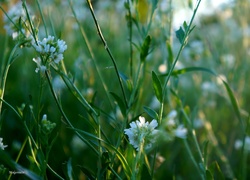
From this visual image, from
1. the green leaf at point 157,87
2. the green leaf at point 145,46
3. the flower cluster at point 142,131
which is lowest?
the flower cluster at point 142,131

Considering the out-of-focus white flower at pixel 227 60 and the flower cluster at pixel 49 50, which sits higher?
the out-of-focus white flower at pixel 227 60

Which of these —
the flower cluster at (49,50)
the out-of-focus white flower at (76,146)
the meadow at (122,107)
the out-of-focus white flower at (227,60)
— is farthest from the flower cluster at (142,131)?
the out-of-focus white flower at (227,60)

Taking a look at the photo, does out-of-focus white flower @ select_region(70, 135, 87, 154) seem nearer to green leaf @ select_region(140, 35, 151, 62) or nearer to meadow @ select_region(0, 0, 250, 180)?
meadow @ select_region(0, 0, 250, 180)

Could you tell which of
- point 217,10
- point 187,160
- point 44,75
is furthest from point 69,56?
point 44,75

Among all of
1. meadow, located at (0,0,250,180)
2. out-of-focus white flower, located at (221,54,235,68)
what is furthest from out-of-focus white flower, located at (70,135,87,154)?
out-of-focus white flower, located at (221,54,235,68)

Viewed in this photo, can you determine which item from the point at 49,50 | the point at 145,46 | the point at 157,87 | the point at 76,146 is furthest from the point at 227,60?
the point at 49,50

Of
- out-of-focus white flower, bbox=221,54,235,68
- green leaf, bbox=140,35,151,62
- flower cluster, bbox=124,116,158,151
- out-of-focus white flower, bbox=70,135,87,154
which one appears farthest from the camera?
out-of-focus white flower, bbox=221,54,235,68

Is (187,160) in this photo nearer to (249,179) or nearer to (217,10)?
(249,179)

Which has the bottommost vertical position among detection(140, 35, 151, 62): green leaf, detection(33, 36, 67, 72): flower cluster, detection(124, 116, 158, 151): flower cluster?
detection(124, 116, 158, 151): flower cluster

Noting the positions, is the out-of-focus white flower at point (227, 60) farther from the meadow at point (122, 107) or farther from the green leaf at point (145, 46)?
the green leaf at point (145, 46)
